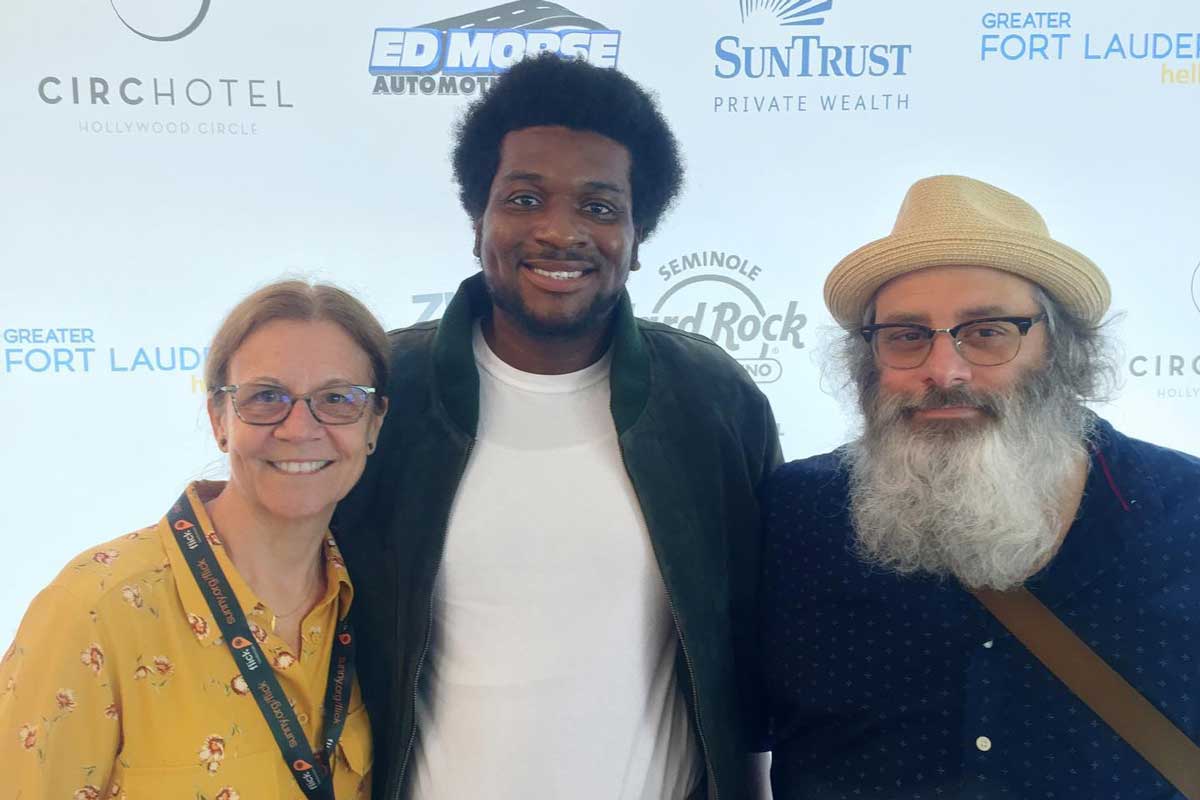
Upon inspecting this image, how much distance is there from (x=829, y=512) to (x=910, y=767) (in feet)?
1.57

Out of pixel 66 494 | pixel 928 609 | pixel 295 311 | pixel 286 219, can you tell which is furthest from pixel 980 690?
pixel 66 494

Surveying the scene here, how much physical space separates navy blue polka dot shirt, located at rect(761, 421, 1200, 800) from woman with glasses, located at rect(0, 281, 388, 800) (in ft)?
2.77

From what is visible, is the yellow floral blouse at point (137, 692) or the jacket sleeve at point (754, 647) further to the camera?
the jacket sleeve at point (754, 647)

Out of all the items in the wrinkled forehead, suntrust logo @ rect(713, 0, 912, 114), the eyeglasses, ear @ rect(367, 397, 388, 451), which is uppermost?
suntrust logo @ rect(713, 0, 912, 114)

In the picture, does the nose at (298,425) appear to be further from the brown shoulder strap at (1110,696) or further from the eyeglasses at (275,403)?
the brown shoulder strap at (1110,696)

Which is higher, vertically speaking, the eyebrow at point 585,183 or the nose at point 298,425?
the eyebrow at point 585,183

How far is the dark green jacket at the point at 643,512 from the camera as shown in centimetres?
157

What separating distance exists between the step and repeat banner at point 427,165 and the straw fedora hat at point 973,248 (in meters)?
1.61

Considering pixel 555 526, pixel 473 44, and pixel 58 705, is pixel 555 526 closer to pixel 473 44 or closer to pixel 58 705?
pixel 58 705

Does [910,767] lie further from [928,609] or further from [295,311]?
[295,311]

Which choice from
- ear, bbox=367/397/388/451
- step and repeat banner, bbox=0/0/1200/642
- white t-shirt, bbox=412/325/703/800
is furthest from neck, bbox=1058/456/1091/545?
step and repeat banner, bbox=0/0/1200/642

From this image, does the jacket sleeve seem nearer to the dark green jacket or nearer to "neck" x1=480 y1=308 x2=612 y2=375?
the dark green jacket

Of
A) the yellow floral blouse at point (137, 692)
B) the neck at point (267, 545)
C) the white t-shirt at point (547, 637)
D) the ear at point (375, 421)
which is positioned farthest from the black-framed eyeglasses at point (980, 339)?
the yellow floral blouse at point (137, 692)

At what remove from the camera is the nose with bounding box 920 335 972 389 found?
1.45 metres
